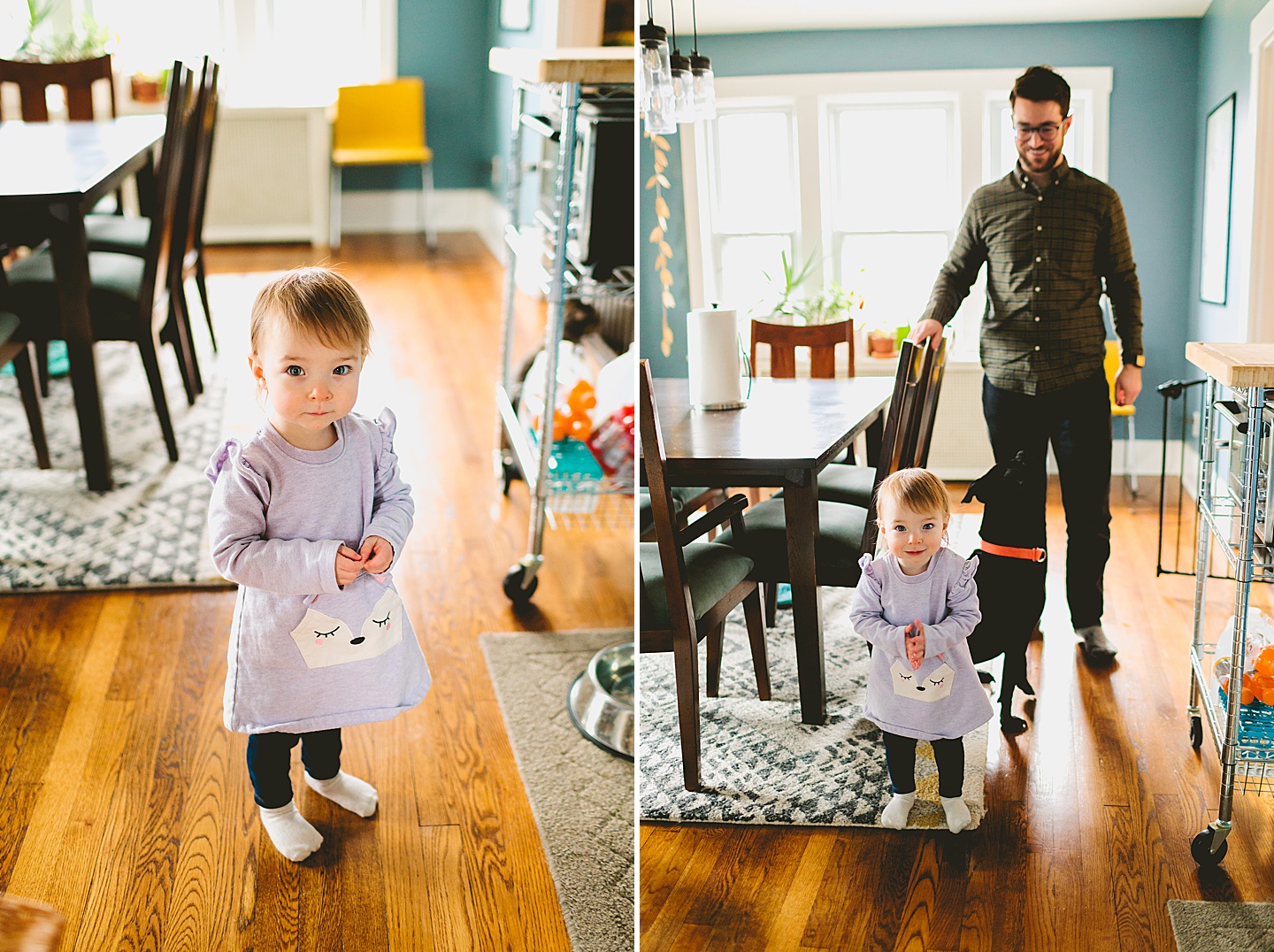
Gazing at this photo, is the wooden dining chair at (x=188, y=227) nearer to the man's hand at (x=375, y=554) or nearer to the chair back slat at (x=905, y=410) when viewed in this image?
the man's hand at (x=375, y=554)

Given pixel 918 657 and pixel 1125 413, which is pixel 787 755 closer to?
pixel 918 657

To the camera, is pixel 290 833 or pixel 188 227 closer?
pixel 290 833

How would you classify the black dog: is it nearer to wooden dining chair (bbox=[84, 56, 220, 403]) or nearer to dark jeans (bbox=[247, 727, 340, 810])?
dark jeans (bbox=[247, 727, 340, 810])

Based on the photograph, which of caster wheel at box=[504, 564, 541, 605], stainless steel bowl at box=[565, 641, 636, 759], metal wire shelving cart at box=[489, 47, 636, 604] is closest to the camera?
stainless steel bowl at box=[565, 641, 636, 759]

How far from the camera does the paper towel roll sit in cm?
135

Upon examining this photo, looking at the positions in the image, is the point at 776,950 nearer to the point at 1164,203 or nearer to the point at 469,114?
the point at 1164,203

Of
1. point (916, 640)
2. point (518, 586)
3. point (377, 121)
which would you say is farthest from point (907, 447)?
point (377, 121)

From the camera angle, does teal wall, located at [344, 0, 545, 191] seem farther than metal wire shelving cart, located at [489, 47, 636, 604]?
Yes

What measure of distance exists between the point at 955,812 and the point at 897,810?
0.24 ft

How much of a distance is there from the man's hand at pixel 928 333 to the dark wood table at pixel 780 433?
0.06 metres

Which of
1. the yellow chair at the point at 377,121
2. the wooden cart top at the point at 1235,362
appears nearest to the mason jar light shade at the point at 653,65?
the wooden cart top at the point at 1235,362

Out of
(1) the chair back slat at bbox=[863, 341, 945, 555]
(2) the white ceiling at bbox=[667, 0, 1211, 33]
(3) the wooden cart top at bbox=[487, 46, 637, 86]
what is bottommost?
(1) the chair back slat at bbox=[863, 341, 945, 555]

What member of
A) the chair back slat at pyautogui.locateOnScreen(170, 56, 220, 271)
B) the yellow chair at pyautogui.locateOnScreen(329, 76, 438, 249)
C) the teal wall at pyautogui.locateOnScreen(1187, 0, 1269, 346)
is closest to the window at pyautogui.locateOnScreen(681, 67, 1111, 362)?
the teal wall at pyautogui.locateOnScreen(1187, 0, 1269, 346)

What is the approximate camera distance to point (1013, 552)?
1464mm
